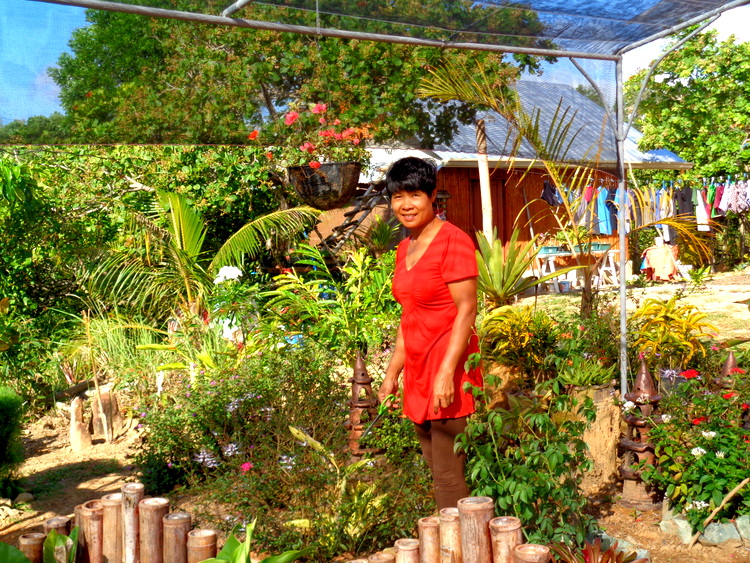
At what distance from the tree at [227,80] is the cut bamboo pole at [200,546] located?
175cm

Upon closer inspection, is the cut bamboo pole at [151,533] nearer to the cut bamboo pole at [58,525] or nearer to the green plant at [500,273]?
the cut bamboo pole at [58,525]

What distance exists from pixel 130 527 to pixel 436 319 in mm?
1453

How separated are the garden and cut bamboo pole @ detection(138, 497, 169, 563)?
1.84 ft

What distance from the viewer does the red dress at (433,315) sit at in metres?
3.11

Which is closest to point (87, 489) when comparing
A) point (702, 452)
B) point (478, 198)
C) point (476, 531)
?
point (476, 531)

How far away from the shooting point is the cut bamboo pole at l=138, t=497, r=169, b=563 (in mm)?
2867

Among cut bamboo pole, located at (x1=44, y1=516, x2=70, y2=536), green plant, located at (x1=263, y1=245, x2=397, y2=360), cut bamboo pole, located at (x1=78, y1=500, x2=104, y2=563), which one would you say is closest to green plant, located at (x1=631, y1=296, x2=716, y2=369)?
green plant, located at (x1=263, y1=245, x2=397, y2=360)

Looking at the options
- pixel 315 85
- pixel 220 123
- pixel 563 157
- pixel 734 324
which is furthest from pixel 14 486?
pixel 734 324

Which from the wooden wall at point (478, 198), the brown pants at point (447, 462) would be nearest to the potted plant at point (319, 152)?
the brown pants at point (447, 462)

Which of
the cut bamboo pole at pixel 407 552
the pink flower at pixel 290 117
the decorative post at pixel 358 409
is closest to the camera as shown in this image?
the cut bamboo pole at pixel 407 552

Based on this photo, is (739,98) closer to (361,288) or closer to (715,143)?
(715,143)

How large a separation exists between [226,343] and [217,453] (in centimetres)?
194

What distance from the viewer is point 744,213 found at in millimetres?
17953

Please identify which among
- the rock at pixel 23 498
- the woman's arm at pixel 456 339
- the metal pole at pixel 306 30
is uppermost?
the metal pole at pixel 306 30
